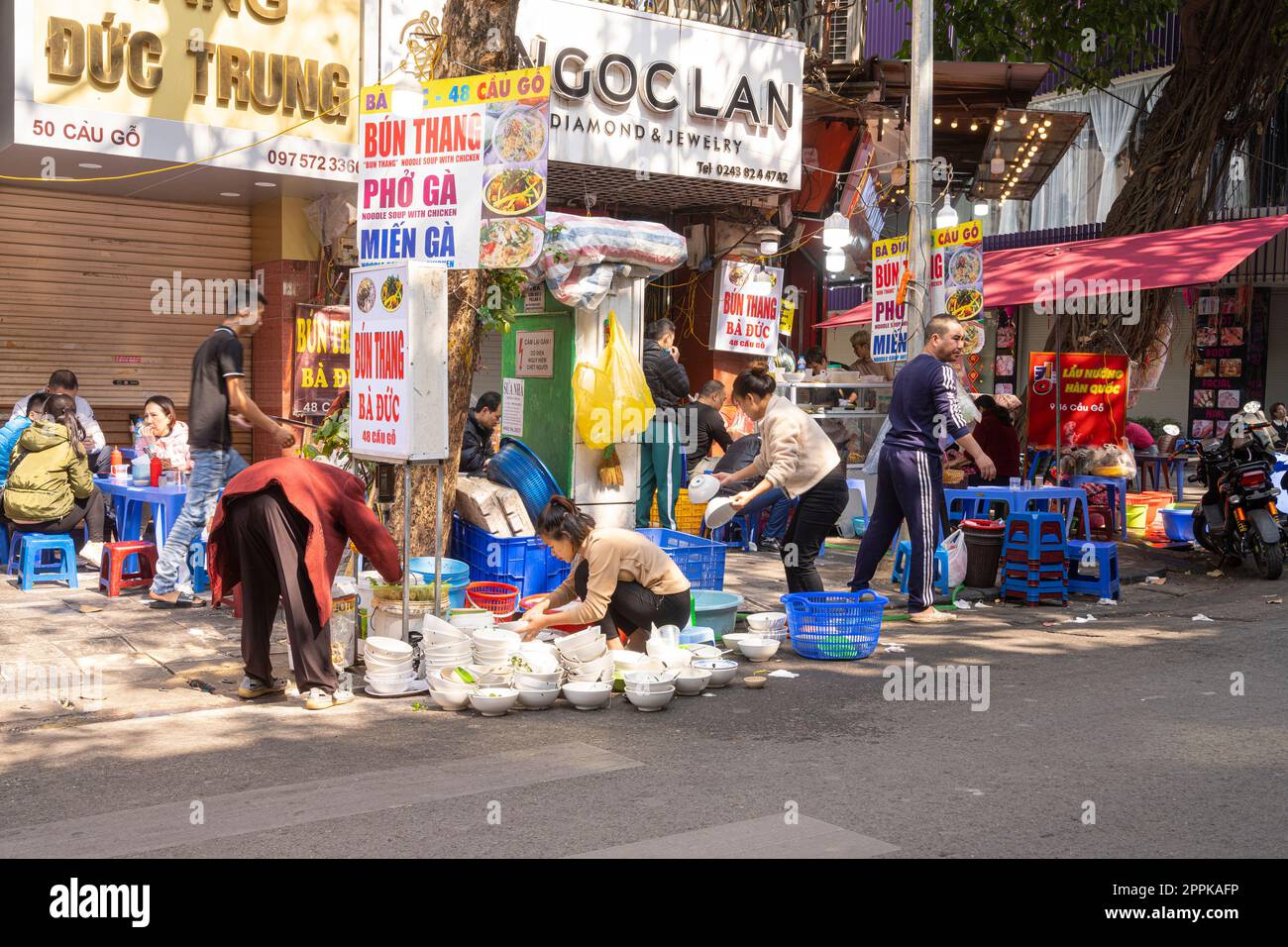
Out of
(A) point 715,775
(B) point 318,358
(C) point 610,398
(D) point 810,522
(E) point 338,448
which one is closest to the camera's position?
(A) point 715,775

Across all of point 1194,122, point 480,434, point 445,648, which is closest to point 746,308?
point 480,434

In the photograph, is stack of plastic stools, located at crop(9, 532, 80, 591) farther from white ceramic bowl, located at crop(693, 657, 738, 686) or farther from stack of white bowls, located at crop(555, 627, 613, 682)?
white ceramic bowl, located at crop(693, 657, 738, 686)

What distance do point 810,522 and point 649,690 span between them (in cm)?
258

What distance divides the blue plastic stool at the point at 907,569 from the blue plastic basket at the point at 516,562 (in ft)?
8.53

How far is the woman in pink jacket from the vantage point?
10594mm

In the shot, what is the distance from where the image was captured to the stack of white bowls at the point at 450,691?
262 inches

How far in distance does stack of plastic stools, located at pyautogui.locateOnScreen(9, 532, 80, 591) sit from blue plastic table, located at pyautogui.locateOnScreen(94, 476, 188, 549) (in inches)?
24.8

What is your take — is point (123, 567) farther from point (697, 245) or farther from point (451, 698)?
point (697, 245)

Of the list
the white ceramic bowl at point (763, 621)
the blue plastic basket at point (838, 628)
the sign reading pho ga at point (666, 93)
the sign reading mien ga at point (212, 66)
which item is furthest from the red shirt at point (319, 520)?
the sign reading pho ga at point (666, 93)

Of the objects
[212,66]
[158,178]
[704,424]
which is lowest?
[704,424]

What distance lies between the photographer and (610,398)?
952 cm

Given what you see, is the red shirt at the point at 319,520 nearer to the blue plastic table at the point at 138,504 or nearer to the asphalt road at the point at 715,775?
the asphalt road at the point at 715,775

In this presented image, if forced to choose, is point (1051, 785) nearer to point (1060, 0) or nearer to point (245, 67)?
point (245, 67)

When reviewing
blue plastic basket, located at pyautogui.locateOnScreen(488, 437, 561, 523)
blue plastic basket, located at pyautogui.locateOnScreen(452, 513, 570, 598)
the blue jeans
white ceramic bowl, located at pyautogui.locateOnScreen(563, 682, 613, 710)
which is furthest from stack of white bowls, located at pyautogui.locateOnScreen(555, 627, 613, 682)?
the blue jeans
